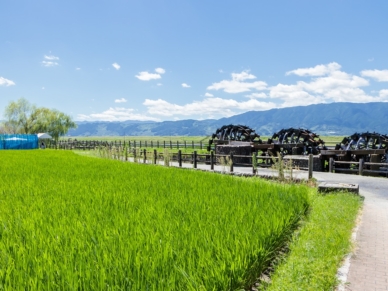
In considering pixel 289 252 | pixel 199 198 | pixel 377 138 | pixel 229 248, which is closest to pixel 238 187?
pixel 199 198

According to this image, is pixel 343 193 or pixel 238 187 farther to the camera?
pixel 343 193

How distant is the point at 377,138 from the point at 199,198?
20.3m

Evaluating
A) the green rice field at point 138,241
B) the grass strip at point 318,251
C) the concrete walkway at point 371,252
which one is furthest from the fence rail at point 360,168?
the green rice field at point 138,241

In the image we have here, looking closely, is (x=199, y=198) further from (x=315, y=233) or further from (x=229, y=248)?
(x=229, y=248)

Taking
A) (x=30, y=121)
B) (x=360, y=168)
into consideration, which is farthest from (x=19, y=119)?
(x=360, y=168)

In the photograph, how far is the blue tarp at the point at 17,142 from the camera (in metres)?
50.7

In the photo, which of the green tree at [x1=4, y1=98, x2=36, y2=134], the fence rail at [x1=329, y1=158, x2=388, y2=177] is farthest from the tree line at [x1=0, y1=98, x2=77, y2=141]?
the fence rail at [x1=329, y1=158, x2=388, y2=177]

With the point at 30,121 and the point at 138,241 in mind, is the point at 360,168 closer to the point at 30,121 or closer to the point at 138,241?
the point at 138,241

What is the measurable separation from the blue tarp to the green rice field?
4970cm

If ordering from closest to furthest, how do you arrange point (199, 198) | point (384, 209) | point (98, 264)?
point (98, 264), point (199, 198), point (384, 209)

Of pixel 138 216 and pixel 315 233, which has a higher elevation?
pixel 138 216

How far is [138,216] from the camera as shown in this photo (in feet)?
17.0

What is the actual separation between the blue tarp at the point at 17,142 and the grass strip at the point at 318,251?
5252cm

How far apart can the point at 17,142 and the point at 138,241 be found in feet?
179
